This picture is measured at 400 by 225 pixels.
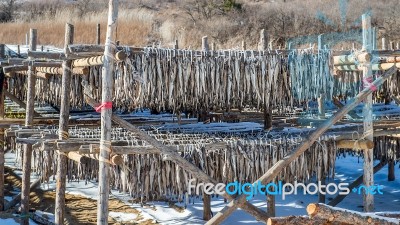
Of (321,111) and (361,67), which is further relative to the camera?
(321,111)

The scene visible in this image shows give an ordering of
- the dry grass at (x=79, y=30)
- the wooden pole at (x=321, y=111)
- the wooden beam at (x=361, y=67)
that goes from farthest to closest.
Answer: the dry grass at (x=79, y=30), the wooden pole at (x=321, y=111), the wooden beam at (x=361, y=67)

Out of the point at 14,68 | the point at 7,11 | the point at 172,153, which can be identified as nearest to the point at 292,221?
the point at 172,153

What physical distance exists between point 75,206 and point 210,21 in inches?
657

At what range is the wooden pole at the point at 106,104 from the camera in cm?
473

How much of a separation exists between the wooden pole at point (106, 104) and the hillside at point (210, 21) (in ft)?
46.0

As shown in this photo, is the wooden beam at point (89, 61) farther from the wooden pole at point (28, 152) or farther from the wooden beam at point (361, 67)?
the wooden beam at point (361, 67)

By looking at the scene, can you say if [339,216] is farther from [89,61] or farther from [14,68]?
[14,68]

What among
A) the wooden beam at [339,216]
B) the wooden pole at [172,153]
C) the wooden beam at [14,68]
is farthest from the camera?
the wooden beam at [14,68]

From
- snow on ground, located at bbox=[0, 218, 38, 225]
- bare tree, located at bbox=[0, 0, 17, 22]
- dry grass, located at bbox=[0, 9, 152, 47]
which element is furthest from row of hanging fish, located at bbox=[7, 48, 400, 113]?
bare tree, located at bbox=[0, 0, 17, 22]

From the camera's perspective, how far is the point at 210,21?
968 inches

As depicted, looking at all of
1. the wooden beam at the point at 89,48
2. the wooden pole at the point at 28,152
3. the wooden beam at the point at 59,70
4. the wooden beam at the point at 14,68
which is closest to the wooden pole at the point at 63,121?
the wooden beam at the point at 59,70

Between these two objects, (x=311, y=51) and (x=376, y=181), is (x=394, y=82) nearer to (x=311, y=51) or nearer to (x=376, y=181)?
(x=311, y=51)

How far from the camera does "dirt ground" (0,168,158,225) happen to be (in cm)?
848

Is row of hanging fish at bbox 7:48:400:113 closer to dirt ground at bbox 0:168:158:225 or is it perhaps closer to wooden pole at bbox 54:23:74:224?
wooden pole at bbox 54:23:74:224
